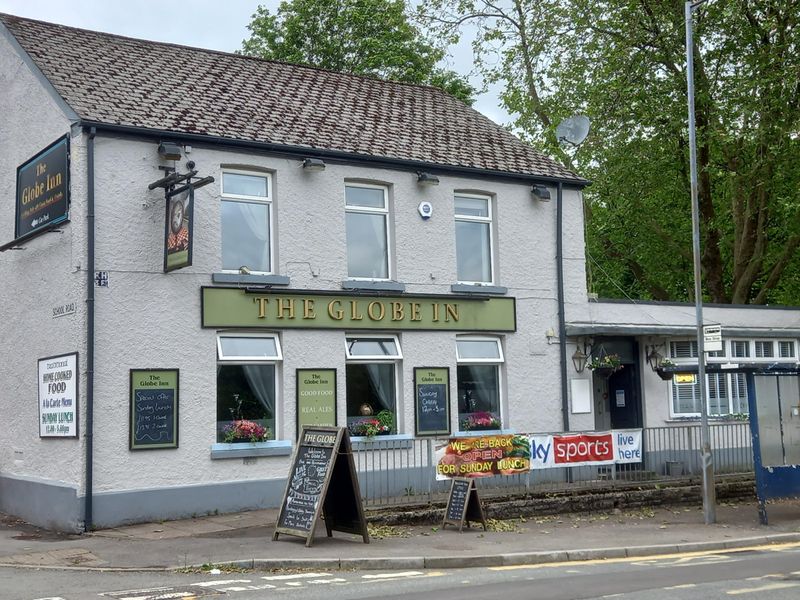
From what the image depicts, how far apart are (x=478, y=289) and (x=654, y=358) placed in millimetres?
4654

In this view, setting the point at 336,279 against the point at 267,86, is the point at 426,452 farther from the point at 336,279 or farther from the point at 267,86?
the point at 267,86

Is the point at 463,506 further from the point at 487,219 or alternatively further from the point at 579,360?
the point at 487,219

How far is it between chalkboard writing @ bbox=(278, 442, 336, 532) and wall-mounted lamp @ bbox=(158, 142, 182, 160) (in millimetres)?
5285

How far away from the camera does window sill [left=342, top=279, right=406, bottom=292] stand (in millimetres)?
18078

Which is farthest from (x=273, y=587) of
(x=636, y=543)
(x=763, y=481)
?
(x=763, y=481)

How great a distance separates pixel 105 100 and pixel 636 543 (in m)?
10.8

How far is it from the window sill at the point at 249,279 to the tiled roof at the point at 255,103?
234cm

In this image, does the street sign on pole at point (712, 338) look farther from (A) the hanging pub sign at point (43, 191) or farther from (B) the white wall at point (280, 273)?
(A) the hanging pub sign at point (43, 191)

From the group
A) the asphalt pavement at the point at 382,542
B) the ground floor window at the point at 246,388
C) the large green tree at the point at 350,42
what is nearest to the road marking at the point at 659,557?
the asphalt pavement at the point at 382,542

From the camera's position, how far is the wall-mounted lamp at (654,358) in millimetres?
21511

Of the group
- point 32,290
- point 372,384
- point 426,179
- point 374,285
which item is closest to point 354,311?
point 374,285

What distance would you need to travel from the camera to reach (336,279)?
18047 mm

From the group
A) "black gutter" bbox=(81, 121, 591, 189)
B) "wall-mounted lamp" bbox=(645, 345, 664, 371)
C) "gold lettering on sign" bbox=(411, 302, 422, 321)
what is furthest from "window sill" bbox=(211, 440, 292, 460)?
"wall-mounted lamp" bbox=(645, 345, 664, 371)

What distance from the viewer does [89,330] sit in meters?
15.4
